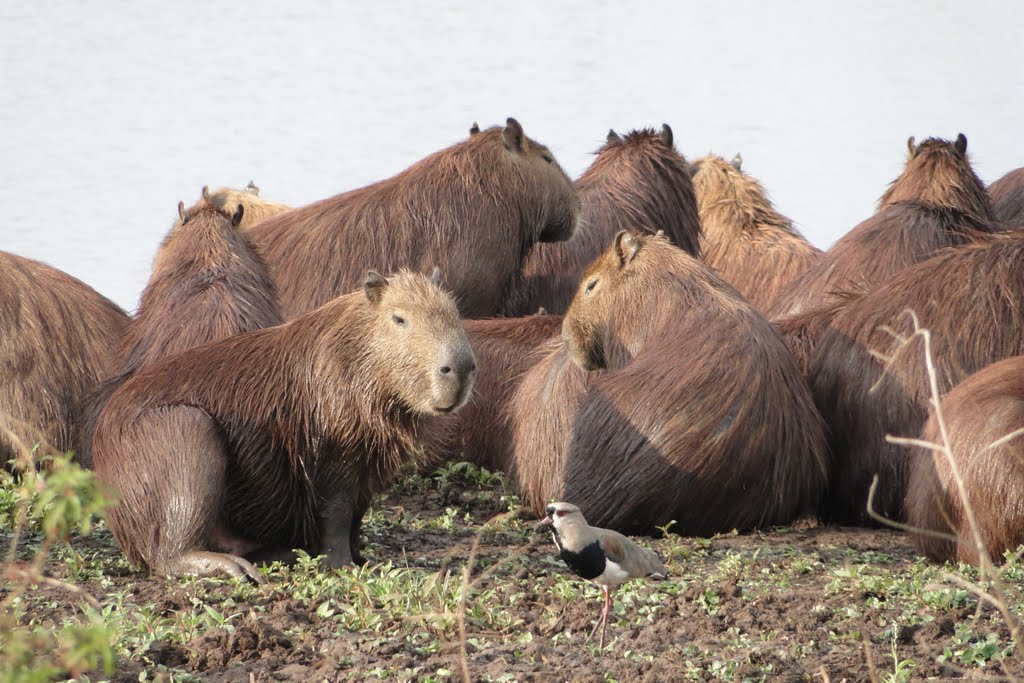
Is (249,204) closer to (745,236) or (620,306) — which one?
(745,236)

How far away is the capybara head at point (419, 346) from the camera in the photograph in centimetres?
490

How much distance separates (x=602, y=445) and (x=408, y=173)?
2303 millimetres

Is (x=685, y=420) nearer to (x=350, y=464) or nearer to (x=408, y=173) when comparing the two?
(x=350, y=464)

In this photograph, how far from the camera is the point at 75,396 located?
6.27 meters

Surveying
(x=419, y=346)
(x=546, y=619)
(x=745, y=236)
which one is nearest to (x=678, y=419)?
(x=419, y=346)

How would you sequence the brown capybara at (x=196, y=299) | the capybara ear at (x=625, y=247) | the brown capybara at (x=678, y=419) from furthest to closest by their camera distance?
the capybara ear at (x=625, y=247)
the brown capybara at (x=196, y=299)
the brown capybara at (x=678, y=419)

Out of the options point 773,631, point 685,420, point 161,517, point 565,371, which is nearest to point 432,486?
point 565,371

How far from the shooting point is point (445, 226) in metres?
7.17

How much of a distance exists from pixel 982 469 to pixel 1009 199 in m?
3.97

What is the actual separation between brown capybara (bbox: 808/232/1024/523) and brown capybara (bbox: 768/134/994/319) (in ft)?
2.12

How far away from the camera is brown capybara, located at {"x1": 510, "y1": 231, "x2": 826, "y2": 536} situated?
561 centimetres

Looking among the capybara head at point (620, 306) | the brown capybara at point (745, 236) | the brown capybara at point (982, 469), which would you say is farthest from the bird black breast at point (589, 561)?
the brown capybara at point (745, 236)

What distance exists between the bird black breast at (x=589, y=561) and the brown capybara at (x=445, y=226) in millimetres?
3059

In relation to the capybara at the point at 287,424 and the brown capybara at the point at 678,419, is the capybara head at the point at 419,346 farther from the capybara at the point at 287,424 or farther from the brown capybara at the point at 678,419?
the brown capybara at the point at 678,419
